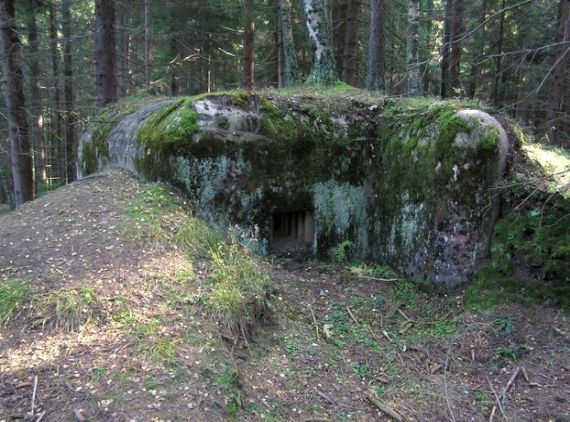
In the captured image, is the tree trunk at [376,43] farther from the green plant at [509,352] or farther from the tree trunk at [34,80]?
the green plant at [509,352]

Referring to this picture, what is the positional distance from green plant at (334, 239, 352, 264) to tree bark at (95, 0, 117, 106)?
25.7 feet

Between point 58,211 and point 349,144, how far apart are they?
4593 millimetres

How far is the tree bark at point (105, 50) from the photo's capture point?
35.8 ft

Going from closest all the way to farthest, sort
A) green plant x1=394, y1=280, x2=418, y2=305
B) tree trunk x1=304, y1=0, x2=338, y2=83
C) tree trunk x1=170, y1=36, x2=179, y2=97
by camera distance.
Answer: green plant x1=394, y1=280, x2=418, y2=305 < tree trunk x1=304, y1=0, x2=338, y2=83 < tree trunk x1=170, y1=36, x2=179, y2=97

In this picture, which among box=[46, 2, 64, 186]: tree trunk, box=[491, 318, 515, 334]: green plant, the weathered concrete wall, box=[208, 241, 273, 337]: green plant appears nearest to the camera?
box=[208, 241, 273, 337]: green plant

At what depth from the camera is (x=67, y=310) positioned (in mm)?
4027

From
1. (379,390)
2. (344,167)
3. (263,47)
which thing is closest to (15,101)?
(344,167)

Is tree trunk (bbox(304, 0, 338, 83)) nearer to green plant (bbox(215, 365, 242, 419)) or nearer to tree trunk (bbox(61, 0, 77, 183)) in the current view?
green plant (bbox(215, 365, 242, 419))

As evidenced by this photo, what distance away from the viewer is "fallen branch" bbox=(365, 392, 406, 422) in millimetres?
3941

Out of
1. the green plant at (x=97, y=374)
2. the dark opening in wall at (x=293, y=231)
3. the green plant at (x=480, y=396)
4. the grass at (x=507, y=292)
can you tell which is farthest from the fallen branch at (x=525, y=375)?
the green plant at (x=97, y=374)

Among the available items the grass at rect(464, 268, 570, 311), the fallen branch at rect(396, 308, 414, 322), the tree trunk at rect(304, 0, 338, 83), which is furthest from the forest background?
the fallen branch at rect(396, 308, 414, 322)

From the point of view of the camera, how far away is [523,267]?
536 centimetres

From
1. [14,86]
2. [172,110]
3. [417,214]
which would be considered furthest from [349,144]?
[14,86]

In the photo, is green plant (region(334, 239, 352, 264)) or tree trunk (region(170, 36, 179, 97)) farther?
tree trunk (region(170, 36, 179, 97))
